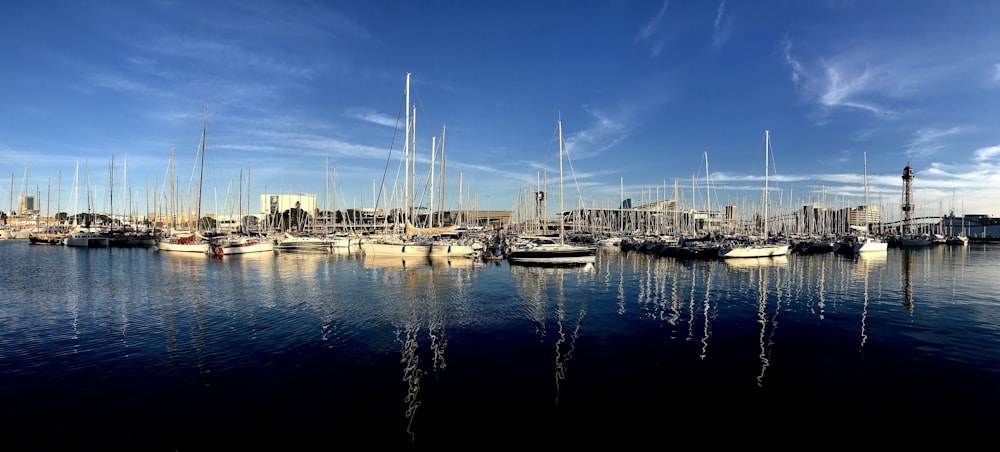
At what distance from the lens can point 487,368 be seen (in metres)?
15.2

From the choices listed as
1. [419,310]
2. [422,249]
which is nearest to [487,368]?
[419,310]

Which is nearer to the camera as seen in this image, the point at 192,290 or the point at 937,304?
the point at 937,304

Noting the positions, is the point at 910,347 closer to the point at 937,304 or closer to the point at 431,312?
the point at 937,304

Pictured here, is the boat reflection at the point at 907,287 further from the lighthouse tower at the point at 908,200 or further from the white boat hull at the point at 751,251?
the lighthouse tower at the point at 908,200

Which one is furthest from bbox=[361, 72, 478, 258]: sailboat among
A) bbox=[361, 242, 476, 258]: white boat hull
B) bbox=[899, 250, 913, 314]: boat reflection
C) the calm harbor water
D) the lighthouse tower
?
the lighthouse tower

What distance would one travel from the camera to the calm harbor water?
1098 centimetres

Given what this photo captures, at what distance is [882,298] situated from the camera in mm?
30734

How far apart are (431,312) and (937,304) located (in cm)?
3053

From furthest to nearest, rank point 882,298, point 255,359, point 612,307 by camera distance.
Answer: point 882,298
point 612,307
point 255,359

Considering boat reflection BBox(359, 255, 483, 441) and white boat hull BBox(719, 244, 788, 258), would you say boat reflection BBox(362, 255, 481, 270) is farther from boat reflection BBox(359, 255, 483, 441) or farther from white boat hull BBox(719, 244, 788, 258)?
white boat hull BBox(719, 244, 788, 258)

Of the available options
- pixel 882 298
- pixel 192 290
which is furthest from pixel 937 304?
pixel 192 290

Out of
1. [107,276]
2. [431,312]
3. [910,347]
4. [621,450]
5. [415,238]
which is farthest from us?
[415,238]

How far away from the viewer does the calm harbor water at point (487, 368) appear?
1098 cm

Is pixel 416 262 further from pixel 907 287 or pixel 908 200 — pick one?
pixel 908 200
